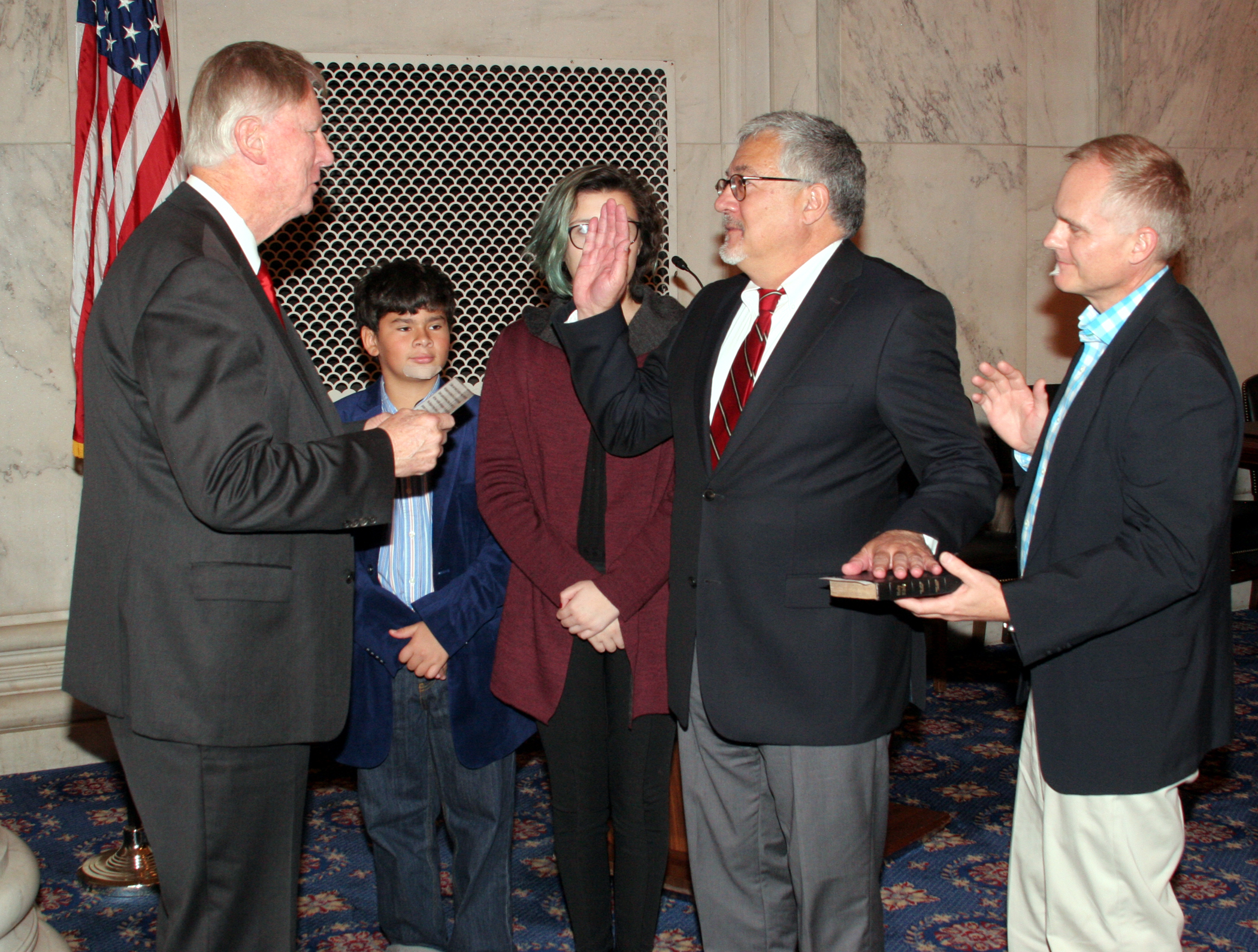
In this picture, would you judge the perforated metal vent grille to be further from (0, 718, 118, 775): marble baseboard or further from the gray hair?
the gray hair

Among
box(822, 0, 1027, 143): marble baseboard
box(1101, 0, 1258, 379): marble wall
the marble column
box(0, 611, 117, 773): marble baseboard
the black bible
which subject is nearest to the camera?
the black bible

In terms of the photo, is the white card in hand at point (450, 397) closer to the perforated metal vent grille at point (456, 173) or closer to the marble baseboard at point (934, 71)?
the perforated metal vent grille at point (456, 173)

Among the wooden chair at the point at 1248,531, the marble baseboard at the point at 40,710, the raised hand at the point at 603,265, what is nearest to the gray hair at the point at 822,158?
the raised hand at the point at 603,265

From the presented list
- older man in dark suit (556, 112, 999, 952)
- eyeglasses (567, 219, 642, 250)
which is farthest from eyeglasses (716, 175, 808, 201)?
eyeglasses (567, 219, 642, 250)

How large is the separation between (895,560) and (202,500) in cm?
116

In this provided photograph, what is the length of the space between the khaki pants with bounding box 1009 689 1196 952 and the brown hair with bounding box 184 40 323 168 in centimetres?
190

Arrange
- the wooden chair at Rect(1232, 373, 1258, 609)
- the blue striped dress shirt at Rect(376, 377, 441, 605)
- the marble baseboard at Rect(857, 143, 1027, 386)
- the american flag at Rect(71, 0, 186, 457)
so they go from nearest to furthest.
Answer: the blue striped dress shirt at Rect(376, 377, 441, 605), the american flag at Rect(71, 0, 186, 457), the wooden chair at Rect(1232, 373, 1258, 609), the marble baseboard at Rect(857, 143, 1027, 386)

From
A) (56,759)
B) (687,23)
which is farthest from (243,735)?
(687,23)

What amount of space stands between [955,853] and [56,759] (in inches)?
134

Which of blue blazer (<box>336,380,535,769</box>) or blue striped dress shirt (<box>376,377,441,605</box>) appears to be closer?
blue blazer (<box>336,380,535,769</box>)

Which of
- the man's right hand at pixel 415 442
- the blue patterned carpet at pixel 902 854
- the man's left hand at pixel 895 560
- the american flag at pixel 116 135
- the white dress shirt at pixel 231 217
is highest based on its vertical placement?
the american flag at pixel 116 135

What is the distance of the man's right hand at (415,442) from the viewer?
218cm

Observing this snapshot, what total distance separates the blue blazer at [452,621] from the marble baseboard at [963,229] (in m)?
2.92

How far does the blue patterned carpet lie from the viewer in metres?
3.16
